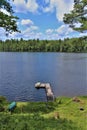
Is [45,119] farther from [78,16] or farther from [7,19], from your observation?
[78,16]

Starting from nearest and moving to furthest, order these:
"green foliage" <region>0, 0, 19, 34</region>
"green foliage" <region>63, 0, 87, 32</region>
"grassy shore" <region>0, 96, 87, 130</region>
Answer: "grassy shore" <region>0, 96, 87, 130</region>, "green foliage" <region>0, 0, 19, 34</region>, "green foliage" <region>63, 0, 87, 32</region>

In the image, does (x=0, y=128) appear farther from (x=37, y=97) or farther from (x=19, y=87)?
(x=19, y=87)

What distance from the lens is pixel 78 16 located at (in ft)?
86.1

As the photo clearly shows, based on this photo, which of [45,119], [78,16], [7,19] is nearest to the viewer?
[45,119]

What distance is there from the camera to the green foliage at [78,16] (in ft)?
83.8

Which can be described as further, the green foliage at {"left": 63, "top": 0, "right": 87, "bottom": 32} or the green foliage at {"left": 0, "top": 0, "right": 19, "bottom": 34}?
the green foliage at {"left": 63, "top": 0, "right": 87, "bottom": 32}

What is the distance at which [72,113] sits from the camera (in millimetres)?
18219

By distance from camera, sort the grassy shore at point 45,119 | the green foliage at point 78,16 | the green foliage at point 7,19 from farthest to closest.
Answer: the green foliage at point 78,16
the green foliage at point 7,19
the grassy shore at point 45,119

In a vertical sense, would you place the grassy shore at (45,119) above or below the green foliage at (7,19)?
below

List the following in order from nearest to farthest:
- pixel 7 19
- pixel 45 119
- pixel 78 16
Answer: pixel 45 119 → pixel 7 19 → pixel 78 16

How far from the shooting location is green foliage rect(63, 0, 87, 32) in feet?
83.8

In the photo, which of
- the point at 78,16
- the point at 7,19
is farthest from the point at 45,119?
the point at 78,16

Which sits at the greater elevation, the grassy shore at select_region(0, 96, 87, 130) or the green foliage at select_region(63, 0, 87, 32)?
the green foliage at select_region(63, 0, 87, 32)

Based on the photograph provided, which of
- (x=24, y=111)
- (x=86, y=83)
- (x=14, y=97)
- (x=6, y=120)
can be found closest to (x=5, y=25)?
(x=24, y=111)
